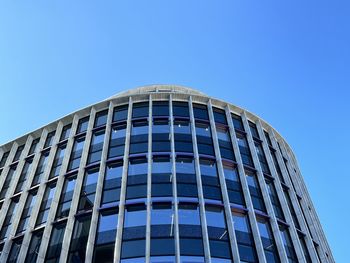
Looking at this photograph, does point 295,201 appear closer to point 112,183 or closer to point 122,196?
point 122,196

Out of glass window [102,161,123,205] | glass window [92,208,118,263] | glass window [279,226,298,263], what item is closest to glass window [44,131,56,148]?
glass window [102,161,123,205]

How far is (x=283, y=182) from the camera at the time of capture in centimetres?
3844

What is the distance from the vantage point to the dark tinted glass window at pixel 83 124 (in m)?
40.1

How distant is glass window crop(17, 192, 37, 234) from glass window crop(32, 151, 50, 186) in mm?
1468

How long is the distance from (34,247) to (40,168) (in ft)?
29.6

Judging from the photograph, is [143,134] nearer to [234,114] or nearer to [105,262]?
[234,114]

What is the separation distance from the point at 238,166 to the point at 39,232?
16.5 metres

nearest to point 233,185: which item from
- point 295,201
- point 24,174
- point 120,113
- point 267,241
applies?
point 267,241

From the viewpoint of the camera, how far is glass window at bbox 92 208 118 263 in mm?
28250

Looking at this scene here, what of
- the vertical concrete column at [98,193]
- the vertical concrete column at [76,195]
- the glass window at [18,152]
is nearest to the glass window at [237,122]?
the vertical concrete column at [98,193]

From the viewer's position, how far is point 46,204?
34656 millimetres

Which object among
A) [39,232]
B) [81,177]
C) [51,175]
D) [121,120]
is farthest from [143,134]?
[39,232]

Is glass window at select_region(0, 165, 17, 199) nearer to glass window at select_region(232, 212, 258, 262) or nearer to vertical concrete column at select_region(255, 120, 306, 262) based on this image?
glass window at select_region(232, 212, 258, 262)

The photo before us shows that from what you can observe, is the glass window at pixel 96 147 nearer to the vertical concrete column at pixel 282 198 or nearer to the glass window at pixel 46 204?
the glass window at pixel 46 204
